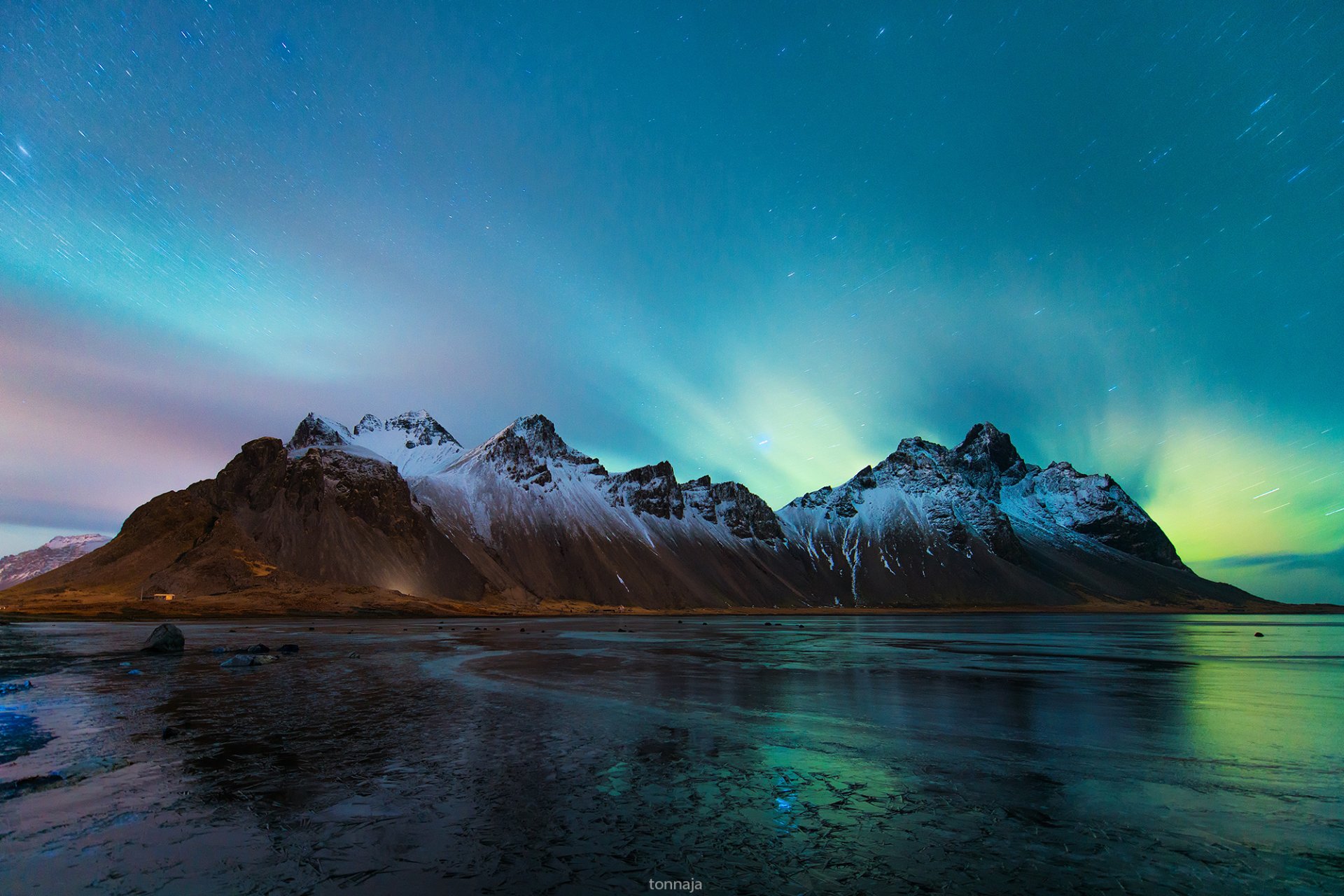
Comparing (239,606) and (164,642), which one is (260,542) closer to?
(239,606)

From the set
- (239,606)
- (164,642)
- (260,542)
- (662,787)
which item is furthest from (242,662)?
(260,542)

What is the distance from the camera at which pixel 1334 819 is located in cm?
1205

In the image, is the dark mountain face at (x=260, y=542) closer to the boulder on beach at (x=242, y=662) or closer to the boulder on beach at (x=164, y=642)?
the boulder on beach at (x=164, y=642)

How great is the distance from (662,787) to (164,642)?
50087 mm

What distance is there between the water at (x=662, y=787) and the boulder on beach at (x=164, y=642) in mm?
16276

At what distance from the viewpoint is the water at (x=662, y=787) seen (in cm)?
921

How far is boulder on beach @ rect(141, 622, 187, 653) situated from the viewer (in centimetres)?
4716

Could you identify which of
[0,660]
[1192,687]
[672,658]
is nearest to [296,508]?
[0,660]

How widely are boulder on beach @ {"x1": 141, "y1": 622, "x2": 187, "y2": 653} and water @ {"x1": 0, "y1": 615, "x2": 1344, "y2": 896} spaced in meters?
16.3

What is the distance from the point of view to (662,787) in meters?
13.7

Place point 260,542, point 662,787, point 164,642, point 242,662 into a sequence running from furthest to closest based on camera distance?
point 260,542 → point 164,642 → point 242,662 → point 662,787

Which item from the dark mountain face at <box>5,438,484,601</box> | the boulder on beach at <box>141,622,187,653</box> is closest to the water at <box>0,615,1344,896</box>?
the boulder on beach at <box>141,622,187,653</box>

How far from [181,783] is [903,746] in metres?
16.9

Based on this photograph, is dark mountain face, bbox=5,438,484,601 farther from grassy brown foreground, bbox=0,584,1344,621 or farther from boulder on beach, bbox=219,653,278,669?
boulder on beach, bbox=219,653,278,669
